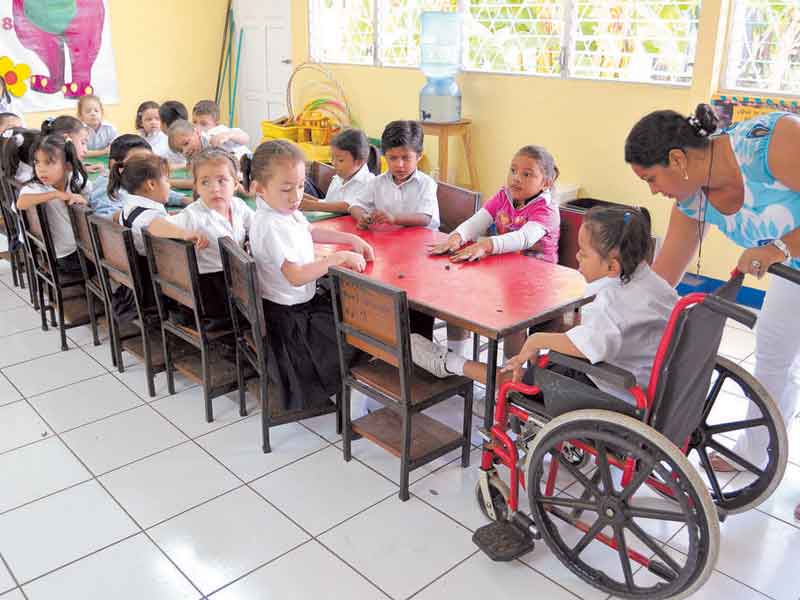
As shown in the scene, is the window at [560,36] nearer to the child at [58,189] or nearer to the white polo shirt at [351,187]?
the white polo shirt at [351,187]

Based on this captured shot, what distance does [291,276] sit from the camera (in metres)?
2.30

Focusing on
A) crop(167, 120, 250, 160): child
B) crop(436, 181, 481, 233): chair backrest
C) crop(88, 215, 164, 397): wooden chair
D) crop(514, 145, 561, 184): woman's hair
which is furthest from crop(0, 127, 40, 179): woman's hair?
crop(514, 145, 561, 184): woman's hair

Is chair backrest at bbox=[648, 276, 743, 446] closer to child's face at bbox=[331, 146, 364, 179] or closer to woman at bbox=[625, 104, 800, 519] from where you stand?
woman at bbox=[625, 104, 800, 519]

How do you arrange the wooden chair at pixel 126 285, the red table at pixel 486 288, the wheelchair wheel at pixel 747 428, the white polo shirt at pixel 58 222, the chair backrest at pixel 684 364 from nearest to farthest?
1. the chair backrest at pixel 684 364
2. the wheelchair wheel at pixel 747 428
3. the red table at pixel 486 288
4. the wooden chair at pixel 126 285
5. the white polo shirt at pixel 58 222

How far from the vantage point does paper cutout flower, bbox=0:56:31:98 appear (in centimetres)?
613

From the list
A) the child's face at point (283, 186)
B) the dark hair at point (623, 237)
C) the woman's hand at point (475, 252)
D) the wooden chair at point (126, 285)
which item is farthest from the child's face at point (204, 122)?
the dark hair at point (623, 237)

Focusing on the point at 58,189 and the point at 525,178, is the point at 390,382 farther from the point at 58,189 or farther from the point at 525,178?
the point at 58,189

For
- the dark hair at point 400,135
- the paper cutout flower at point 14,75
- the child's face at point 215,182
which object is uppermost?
the paper cutout flower at point 14,75

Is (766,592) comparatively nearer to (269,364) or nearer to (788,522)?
(788,522)

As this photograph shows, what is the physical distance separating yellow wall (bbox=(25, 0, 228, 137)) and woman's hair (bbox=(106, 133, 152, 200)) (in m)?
3.90

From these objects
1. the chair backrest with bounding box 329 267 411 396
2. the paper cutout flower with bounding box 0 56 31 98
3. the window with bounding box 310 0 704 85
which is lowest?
the chair backrest with bounding box 329 267 411 396

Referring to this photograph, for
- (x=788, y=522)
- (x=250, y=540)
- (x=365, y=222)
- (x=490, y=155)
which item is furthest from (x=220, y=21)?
(x=788, y=522)

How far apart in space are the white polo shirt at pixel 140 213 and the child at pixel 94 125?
7.12ft

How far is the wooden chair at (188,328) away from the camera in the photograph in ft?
8.05
